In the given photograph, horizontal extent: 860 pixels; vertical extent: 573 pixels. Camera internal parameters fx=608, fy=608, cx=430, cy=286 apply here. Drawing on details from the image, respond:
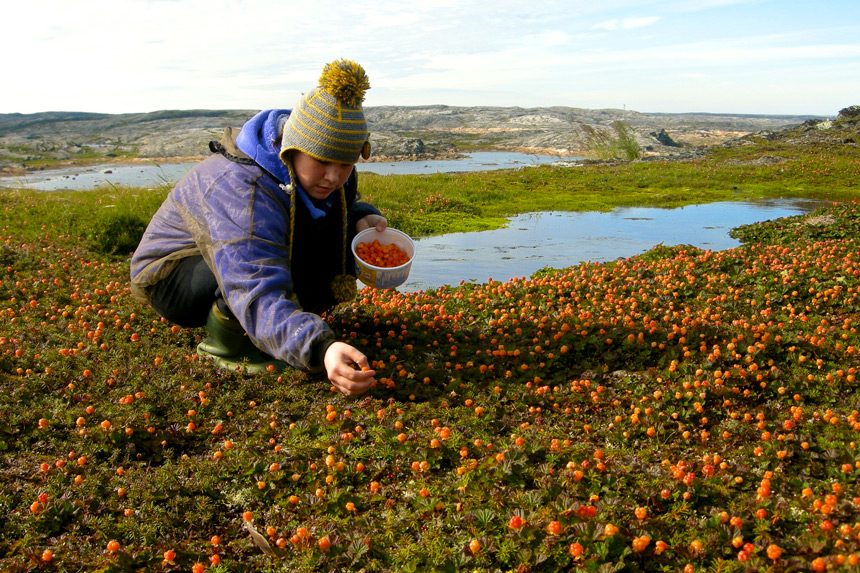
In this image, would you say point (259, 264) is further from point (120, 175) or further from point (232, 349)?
point (120, 175)

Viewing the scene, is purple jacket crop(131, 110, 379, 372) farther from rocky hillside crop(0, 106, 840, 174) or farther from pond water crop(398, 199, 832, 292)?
rocky hillside crop(0, 106, 840, 174)

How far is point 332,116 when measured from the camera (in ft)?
12.9

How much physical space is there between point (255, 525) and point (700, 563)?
222 centimetres

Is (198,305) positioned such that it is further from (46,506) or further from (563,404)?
(563,404)

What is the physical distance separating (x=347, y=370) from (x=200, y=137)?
5953cm

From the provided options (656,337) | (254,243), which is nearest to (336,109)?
(254,243)

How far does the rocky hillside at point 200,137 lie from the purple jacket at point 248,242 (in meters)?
23.6

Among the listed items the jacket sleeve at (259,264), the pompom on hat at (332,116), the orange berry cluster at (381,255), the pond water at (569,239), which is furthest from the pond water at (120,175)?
the pompom on hat at (332,116)

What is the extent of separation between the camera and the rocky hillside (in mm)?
54750

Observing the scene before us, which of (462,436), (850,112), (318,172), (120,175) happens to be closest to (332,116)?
(318,172)

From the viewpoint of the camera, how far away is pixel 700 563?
2.72 m

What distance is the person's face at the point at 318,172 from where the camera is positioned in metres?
4.17

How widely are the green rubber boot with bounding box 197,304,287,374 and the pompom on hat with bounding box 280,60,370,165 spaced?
5.33ft

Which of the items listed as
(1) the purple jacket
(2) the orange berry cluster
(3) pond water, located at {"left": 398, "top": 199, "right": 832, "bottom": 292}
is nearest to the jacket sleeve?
(1) the purple jacket
